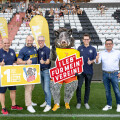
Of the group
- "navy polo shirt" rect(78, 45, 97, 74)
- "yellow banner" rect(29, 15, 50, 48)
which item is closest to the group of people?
"navy polo shirt" rect(78, 45, 97, 74)


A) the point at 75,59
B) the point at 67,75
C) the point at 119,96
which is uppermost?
the point at 75,59

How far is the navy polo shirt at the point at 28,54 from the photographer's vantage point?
9.86 feet

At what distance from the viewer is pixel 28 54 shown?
3004 millimetres

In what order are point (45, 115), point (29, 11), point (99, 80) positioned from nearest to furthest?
point (45, 115) → point (99, 80) → point (29, 11)

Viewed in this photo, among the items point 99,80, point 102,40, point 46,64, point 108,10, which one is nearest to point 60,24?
point 102,40

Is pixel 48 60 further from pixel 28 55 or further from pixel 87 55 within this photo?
pixel 87 55

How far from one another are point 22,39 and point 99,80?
5067 mm

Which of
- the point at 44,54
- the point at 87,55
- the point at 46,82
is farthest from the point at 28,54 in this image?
the point at 87,55

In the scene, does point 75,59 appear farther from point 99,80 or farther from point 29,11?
point 29,11

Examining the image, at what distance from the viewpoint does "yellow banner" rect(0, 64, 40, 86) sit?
9.76ft

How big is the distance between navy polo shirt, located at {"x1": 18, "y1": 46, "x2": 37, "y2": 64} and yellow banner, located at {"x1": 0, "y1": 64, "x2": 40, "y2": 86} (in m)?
0.14

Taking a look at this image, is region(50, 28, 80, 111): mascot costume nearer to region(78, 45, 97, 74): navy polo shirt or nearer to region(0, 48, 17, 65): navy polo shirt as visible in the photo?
region(78, 45, 97, 74): navy polo shirt

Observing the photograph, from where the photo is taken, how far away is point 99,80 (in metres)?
5.18

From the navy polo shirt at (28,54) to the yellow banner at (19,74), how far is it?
141 millimetres
